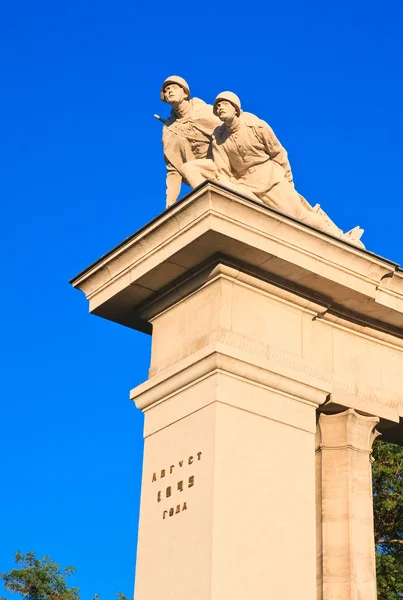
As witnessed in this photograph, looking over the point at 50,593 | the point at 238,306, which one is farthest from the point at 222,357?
the point at 50,593

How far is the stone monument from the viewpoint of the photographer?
1574 cm

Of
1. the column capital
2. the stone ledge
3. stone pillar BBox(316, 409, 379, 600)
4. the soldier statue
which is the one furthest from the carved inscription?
the soldier statue

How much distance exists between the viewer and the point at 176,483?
16375mm

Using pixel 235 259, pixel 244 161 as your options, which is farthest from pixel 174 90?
pixel 235 259

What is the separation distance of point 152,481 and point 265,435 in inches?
77.9

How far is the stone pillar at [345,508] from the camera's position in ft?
56.6

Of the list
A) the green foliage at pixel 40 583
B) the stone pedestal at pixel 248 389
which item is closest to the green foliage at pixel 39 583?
the green foliage at pixel 40 583

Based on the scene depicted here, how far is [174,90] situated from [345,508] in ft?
24.6

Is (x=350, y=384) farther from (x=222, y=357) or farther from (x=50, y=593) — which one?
(x=50, y=593)

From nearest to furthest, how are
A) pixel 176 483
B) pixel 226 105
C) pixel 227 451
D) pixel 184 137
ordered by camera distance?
pixel 227 451, pixel 176 483, pixel 226 105, pixel 184 137

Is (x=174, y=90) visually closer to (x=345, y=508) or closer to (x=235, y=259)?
(x=235, y=259)

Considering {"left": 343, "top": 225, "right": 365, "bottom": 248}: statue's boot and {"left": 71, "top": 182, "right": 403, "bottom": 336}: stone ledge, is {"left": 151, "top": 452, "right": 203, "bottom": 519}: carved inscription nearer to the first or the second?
{"left": 71, "top": 182, "right": 403, "bottom": 336}: stone ledge

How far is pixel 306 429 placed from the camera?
55.9 ft

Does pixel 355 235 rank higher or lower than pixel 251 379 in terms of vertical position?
higher
